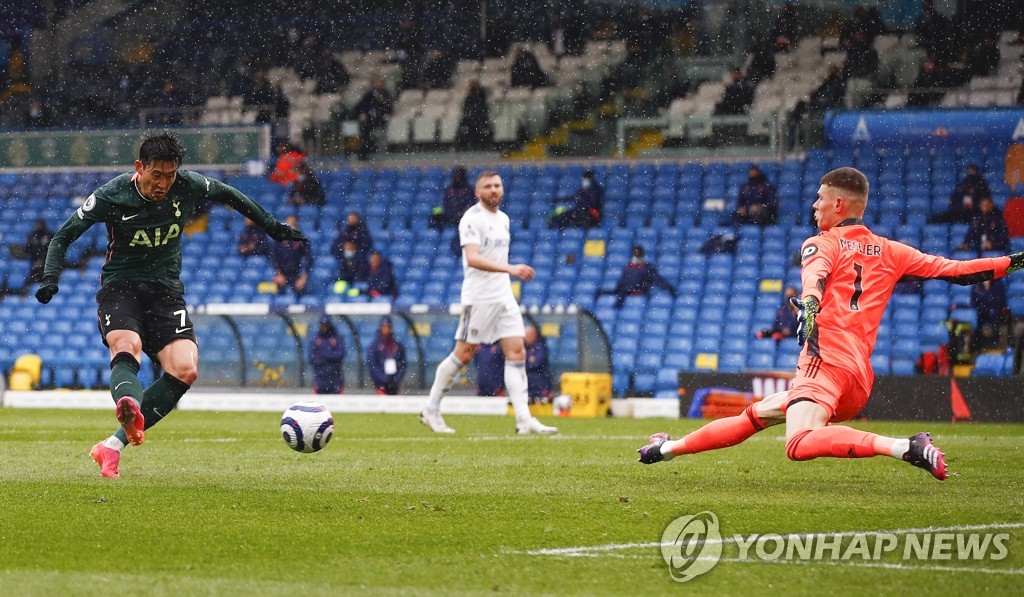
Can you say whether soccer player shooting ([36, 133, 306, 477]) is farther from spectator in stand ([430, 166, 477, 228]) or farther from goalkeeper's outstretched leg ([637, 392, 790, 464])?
spectator in stand ([430, 166, 477, 228])

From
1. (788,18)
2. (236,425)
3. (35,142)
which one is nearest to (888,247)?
(236,425)

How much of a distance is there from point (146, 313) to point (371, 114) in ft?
64.1

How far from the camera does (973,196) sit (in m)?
21.1

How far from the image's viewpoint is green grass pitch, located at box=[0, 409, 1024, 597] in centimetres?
447

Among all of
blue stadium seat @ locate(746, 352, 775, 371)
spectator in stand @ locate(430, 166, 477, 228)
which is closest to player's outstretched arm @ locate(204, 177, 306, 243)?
blue stadium seat @ locate(746, 352, 775, 371)

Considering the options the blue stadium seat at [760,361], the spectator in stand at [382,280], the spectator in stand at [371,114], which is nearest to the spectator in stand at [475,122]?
the spectator in stand at [371,114]

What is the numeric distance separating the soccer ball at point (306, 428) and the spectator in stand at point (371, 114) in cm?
1950

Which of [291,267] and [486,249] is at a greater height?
[486,249]

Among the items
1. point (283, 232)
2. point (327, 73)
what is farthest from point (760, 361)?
point (327, 73)

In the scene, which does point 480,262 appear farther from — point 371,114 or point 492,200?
point 371,114

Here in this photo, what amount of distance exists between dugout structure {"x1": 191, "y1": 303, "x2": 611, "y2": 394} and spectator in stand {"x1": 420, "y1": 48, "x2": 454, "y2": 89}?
34.3 feet

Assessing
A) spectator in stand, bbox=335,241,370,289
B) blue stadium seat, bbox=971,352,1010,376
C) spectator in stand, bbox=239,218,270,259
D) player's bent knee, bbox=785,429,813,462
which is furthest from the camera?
spectator in stand, bbox=239,218,270,259

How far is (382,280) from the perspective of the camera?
22500 millimetres

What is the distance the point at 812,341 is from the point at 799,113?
715 inches
